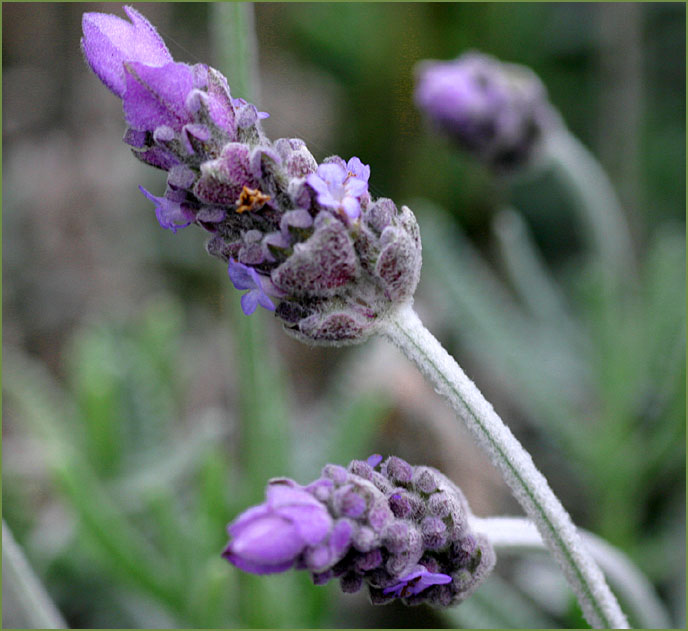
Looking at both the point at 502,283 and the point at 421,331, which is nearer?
the point at 421,331

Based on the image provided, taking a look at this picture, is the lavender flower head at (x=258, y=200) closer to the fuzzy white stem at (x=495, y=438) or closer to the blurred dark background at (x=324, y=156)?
the fuzzy white stem at (x=495, y=438)

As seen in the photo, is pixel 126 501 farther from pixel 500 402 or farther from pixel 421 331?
pixel 421 331

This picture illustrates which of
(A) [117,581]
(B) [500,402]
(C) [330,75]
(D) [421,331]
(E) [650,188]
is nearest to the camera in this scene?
(D) [421,331]

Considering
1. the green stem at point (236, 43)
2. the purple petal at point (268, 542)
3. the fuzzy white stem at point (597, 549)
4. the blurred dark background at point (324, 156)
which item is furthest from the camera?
the blurred dark background at point (324, 156)

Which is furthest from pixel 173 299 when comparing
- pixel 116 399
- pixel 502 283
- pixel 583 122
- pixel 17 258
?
pixel 583 122

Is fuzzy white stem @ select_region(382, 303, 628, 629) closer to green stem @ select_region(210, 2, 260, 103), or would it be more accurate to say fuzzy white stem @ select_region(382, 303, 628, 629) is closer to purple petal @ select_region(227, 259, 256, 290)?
purple petal @ select_region(227, 259, 256, 290)

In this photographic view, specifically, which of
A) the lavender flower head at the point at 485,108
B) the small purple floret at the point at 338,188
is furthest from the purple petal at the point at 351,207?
the lavender flower head at the point at 485,108
